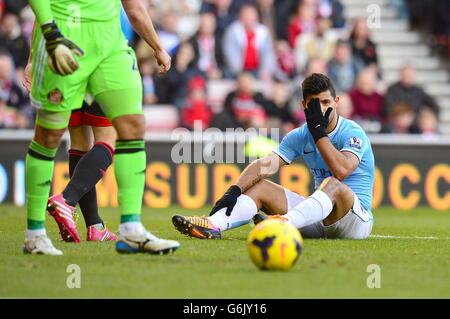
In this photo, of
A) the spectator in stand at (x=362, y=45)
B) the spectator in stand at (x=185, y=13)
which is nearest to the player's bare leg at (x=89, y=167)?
the spectator in stand at (x=185, y=13)

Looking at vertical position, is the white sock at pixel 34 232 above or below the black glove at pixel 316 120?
below

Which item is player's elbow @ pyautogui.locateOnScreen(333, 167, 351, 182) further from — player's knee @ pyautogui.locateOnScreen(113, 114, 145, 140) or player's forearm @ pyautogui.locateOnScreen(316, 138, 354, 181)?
player's knee @ pyautogui.locateOnScreen(113, 114, 145, 140)

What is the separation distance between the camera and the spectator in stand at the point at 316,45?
61.5 feet

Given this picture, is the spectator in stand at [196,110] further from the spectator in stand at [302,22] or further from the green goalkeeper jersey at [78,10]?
the green goalkeeper jersey at [78,10]

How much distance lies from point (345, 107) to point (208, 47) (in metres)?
2.56

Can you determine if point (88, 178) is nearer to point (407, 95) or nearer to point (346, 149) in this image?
point (346, 149)

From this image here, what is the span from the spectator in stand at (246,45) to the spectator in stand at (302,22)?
753mm

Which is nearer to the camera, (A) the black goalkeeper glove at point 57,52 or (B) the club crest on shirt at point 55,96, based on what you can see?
(A) the black goalkeeper glove at point 57,52

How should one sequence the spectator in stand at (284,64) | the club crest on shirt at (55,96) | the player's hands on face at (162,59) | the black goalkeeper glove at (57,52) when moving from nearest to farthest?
1. the black goalkeeper glove at (57,52)
2. the club crest on shirt at (55,96)
3. the player's hands on face at (162,59)
4. the spectator in stand at (284,64)

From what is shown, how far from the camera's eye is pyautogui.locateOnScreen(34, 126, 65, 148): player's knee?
24.4 ft

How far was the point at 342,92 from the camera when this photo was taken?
18344mm

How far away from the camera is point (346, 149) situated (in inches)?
348

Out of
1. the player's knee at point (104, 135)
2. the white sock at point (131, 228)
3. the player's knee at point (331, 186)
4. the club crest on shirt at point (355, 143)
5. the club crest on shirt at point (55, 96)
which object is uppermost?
the club crest on shirt at point (55, 96)

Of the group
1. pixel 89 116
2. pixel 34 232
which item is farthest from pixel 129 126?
pixel 89 116
